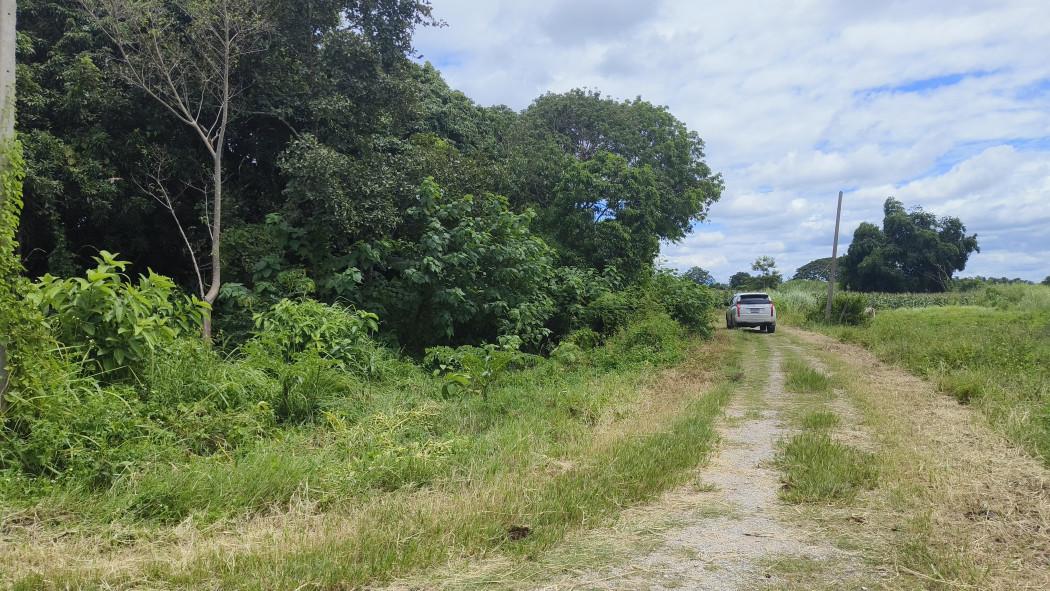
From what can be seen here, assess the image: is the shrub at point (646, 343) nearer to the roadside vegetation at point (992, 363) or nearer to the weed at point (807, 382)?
the weed at point (807, 382)

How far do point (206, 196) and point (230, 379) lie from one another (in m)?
8.61

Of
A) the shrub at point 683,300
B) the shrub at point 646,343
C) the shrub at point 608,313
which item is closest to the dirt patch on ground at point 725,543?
the shrub at point 646,343

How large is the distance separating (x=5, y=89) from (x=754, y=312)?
2303 cm

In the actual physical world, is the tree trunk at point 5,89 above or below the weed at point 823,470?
above

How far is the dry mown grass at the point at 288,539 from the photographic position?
324 cm

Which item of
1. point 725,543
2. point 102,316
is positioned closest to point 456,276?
point 102,316

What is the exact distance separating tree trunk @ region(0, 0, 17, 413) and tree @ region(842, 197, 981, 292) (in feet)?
187

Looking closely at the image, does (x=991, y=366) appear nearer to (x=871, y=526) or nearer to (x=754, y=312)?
(x=871, y=526)

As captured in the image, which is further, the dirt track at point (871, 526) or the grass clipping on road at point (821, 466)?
the grass clipping on road at point (821, 466)

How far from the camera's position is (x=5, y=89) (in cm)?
507

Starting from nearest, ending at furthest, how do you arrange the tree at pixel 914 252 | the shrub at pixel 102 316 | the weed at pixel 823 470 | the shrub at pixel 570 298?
the weed at pixel 823 470, the shrub at pixel 102 316, the shrub at pixel 570 298, the tree at pixel 914 252

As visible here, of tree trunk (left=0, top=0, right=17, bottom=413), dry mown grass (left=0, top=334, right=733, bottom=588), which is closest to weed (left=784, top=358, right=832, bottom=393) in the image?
dry mown grass (left=0, top=334, right=733, bottom=588)

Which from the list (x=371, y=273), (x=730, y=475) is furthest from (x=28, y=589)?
(x=371, y=273)

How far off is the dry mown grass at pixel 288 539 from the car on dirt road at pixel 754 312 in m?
20.5
